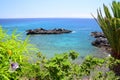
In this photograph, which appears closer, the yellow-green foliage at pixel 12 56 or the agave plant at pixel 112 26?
the yellow-green foliage at pixel 12 56

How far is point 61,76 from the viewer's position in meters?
5.55

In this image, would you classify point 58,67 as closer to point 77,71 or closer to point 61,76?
point 61,76

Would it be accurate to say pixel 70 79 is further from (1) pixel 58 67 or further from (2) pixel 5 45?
(2) pixel 5 45

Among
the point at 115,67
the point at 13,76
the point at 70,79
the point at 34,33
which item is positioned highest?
the point at 13,76

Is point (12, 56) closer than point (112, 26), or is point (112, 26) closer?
point (12, 56)

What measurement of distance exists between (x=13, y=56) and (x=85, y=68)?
206 centimetres

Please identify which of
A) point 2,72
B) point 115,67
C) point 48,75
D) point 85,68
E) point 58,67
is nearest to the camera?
point 2,72

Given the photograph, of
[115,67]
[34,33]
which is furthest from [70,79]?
[34,33]

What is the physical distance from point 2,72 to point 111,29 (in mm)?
8255

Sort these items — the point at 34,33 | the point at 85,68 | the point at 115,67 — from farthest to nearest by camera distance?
the point at 34,33 → the point at 115,67 → the point at 85,68

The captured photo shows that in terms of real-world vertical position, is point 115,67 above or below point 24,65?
below

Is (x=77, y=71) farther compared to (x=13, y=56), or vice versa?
(x=77, y=71)

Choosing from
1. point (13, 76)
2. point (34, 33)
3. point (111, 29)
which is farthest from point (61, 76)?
point (34, 33)

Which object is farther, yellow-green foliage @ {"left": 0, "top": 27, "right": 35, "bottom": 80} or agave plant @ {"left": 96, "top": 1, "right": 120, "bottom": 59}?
agave plant @ {"left": 96, "top": 1, "right": 120, "bottom": 59}
